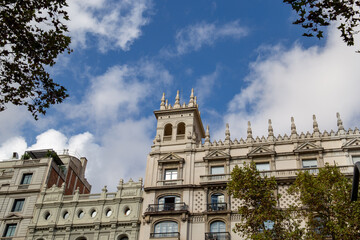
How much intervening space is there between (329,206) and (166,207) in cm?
1774

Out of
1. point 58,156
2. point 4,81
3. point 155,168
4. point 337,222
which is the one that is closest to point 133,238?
point 155,168

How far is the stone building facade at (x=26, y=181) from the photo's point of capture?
44062 millimetres

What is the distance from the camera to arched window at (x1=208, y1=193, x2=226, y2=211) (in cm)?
3992

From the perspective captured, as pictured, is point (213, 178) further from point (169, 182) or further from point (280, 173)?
point (280, 173)

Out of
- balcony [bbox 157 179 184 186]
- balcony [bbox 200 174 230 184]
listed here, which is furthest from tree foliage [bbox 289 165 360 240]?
balcony [bbox 157 179 184 186]

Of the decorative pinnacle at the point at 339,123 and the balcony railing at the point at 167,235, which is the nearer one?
the balcony railing at the point at 167,235

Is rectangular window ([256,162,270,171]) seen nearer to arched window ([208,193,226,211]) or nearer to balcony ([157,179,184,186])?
arched window ([208,193,226,211])

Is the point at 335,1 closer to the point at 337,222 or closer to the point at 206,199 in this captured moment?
the point at 337,222

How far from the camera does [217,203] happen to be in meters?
40.1

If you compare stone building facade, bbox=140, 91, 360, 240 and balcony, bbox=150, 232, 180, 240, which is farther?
stone building facade, bbox=140, 91, 360, 240

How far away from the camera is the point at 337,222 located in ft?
87.7

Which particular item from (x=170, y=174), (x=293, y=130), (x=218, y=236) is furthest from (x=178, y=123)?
(x=218, y=236)

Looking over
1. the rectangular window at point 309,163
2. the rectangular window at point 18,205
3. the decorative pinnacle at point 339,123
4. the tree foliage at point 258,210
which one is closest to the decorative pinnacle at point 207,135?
the rectangular window at point 309,163

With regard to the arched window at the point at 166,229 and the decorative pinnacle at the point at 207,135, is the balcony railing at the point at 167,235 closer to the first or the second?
the arched window at the point at 166,229
